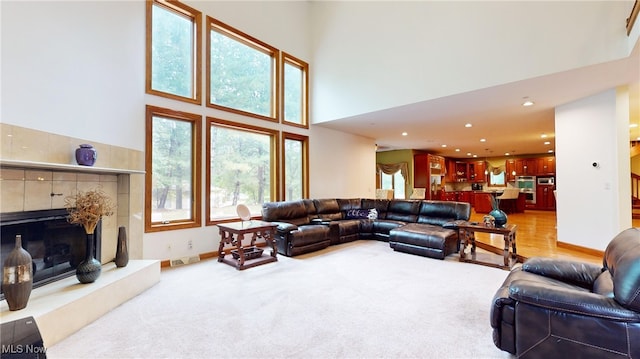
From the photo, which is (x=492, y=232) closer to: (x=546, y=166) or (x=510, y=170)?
(x=546, y=166)

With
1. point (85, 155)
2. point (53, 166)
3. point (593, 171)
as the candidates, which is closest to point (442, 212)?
point (593, 171)

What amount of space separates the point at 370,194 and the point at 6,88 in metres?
7.73

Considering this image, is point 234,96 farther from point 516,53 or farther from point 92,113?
point 516,53

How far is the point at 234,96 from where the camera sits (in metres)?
5.33

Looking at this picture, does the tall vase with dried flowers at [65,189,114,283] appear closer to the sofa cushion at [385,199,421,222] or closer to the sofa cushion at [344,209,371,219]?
the sofa cushion at [344,209,371,219]

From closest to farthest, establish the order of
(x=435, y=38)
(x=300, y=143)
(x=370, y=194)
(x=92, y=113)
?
(x=92, y=113), (x=435, y=38), (x=300, y=143), (x=370, y=194)

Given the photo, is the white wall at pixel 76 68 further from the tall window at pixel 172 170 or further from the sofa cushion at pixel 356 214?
the sofa cushion at pixel 356 214

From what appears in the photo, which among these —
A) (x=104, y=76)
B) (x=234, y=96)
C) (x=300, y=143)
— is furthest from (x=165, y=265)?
(x=300, y=143)

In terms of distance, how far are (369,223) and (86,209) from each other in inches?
196

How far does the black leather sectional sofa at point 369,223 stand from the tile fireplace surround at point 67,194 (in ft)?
6.99

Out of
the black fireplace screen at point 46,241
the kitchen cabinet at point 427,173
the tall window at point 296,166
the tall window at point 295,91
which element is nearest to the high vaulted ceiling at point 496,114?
the tall window at point 295,91

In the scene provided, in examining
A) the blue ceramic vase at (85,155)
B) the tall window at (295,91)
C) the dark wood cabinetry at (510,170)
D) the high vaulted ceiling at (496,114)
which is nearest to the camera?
the blue ceramic vase at (85,155)

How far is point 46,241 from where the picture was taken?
278 cm

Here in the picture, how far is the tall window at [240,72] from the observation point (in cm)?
502
